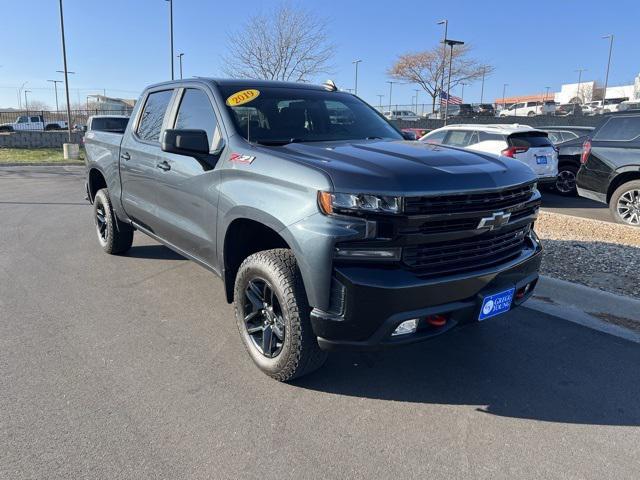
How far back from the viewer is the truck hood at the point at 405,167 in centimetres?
271

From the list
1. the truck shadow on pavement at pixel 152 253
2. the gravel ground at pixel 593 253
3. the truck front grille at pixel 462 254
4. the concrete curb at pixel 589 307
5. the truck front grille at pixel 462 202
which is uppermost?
the truck front grille at pixel 462 202

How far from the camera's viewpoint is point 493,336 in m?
4.11

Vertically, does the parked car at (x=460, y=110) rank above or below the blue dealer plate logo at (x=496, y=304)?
above

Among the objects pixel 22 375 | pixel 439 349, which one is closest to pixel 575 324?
pixel 439 349

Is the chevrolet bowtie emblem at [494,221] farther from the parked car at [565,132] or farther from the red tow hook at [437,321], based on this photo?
the parked car at [565,132]

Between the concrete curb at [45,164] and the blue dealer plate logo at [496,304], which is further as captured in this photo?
the concrete curb at [45,164]

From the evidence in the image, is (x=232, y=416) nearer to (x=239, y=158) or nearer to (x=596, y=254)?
(x=239, y=158)

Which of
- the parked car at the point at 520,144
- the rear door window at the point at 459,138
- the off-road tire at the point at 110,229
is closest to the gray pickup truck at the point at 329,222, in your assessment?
the off-road tire at the point at 110,229

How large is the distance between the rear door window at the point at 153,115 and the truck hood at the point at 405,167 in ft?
5.76

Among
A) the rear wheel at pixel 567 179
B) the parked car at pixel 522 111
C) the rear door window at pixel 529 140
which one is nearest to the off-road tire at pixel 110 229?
the rear door window at pixel 529 140

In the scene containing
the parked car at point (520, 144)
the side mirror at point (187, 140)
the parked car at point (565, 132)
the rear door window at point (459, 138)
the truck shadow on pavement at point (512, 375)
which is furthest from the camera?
the parked car at point (565, 132)

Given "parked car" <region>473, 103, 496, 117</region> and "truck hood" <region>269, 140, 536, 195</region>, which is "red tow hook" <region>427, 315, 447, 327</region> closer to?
"truck hood" <region>269, 140, 536, 195</region>

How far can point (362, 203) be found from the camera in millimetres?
2684

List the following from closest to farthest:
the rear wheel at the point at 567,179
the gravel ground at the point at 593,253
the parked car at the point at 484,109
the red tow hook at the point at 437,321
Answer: the red tow hook at the point at 437,321, the gravel ground at the point at 593,253, the rear wheel at the point at 567,179, the parked car at the point at 484,109
